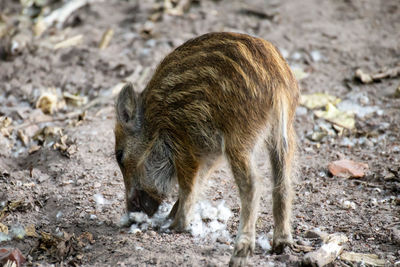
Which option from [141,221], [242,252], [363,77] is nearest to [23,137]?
[141,221]

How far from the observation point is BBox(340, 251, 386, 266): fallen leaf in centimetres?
344

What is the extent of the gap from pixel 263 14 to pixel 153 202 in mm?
4134

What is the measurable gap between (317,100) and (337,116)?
386 millimetres

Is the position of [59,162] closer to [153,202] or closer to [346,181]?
[153,202]

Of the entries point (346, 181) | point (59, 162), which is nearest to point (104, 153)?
point (59, 162)

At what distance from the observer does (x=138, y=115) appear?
13.4ft

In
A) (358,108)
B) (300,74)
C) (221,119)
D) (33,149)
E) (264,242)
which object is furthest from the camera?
(300,74)

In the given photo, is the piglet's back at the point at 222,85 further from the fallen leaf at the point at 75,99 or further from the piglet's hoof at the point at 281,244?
the fallen leaf at the point at 75,99

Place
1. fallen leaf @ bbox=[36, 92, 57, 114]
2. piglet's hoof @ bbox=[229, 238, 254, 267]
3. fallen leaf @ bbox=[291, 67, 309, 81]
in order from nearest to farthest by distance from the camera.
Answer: piglet's hoof @ bbox=[229, 238, 254, 267]
fallen leaf @ bbox=[36, 92, 57, 114]
fallen leaf @ bbox=[291, 67, 309, 81]

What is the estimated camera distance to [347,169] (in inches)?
184

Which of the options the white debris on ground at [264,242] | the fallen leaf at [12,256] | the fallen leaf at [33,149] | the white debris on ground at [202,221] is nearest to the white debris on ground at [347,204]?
the white debris on ground at [264,242]

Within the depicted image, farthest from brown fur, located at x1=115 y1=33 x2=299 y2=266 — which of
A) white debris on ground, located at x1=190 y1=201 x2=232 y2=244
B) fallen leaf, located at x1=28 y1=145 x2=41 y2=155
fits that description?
fallen leaf, located at x1=28 y1=145 x2=41 y2=155

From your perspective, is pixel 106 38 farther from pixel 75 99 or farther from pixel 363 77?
pixel 363 77

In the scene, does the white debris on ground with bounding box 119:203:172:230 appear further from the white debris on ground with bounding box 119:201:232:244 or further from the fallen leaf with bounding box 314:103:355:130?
the fallen leaf with bounding box 314:103:355:130
